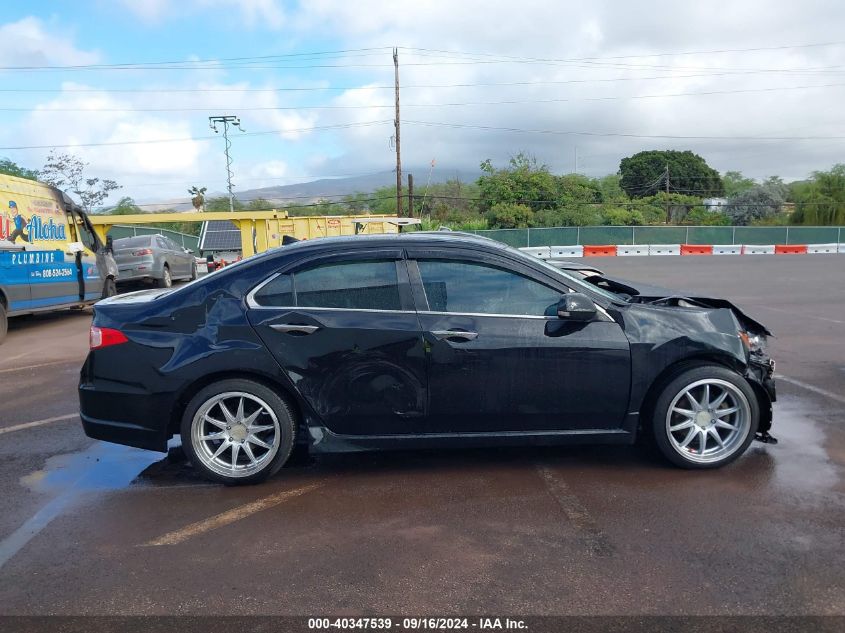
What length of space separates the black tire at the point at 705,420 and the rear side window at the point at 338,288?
6.20 feet

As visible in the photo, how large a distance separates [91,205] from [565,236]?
4479 centimetres

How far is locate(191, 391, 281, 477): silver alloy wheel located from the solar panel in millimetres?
18432

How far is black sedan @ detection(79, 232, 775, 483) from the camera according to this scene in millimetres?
4492

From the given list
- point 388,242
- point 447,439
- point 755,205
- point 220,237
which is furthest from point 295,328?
point 755,205

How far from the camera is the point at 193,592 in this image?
3305 millimetres

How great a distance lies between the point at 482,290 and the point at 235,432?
1.85 meters

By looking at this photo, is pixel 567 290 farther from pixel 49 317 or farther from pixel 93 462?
pixel 49 317

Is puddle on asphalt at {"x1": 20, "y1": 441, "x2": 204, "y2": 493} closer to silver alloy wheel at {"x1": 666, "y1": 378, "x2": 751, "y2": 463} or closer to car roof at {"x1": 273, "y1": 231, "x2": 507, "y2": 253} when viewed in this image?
car roof at {"x1": 273, "y1": 231, "x2": 507, "y2": 253}

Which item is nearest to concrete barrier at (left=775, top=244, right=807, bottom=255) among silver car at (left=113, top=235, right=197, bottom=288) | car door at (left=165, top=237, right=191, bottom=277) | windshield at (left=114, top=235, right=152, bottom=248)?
car door at (left=165, top=237, right=191, bottom=277)

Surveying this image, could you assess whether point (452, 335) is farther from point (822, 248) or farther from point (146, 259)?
point (822, 248)

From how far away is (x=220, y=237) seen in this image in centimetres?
2373

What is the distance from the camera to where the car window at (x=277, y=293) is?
15.1ft

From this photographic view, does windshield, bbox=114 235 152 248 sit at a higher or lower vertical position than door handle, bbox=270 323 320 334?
higher

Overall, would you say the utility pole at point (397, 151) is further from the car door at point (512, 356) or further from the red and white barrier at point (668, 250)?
the car door at point (512, 356)
